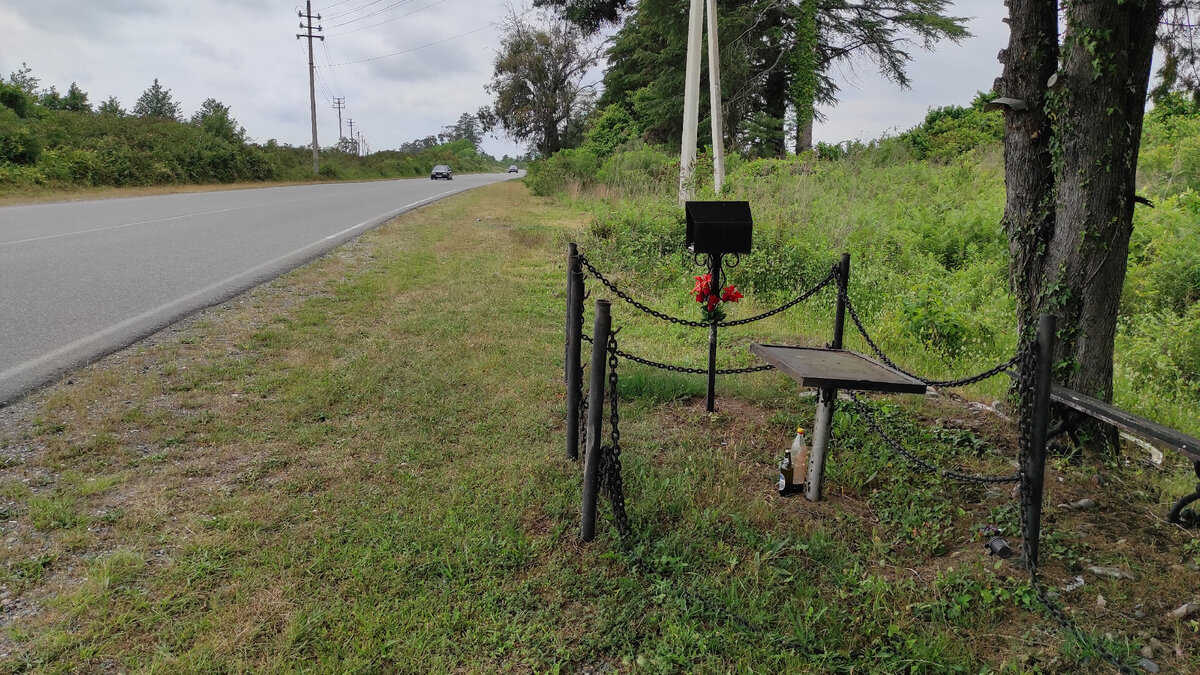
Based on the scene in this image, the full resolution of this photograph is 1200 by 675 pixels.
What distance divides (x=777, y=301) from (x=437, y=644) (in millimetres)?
6485

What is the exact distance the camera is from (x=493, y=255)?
10.3 meters

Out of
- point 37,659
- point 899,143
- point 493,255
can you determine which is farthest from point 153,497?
point 899,143

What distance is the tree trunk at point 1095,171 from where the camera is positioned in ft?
11.2

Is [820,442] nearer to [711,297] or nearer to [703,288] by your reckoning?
[711,297]

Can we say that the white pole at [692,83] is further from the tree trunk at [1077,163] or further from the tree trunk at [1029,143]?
the tree trunk at [1077,163]

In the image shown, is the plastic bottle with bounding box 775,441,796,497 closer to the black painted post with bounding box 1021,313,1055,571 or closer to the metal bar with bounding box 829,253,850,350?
the black painted post with bounding box 1021,313,1055,571

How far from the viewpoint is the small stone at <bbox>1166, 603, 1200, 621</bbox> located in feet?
8.27

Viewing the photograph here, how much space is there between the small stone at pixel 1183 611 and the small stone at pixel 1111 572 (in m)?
0.21

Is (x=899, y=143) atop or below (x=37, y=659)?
atop

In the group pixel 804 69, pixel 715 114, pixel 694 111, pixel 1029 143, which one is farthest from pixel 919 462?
pixel 804 69

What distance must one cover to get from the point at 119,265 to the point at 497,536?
23.7 ft

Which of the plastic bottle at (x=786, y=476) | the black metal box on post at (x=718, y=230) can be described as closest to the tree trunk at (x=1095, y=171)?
the plastic bottle at (x=786, y=476)

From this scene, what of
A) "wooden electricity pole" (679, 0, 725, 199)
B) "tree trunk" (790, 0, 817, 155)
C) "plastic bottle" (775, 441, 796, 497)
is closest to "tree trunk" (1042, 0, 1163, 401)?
"plastic bottle" (775, 441, 796, 497)

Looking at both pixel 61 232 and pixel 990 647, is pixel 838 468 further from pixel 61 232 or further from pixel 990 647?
pixel 61 232
